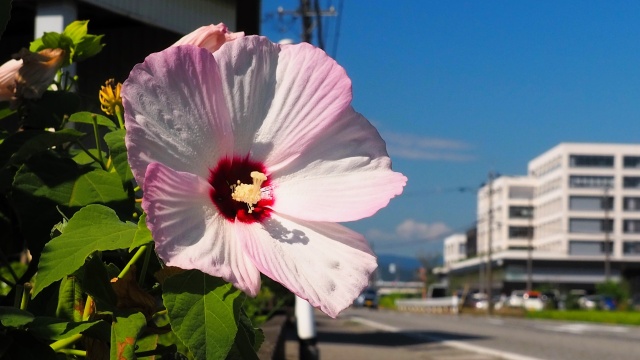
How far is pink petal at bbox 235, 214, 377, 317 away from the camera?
22.3 inches

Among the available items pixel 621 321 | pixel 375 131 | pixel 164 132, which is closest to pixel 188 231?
pixel 164 132

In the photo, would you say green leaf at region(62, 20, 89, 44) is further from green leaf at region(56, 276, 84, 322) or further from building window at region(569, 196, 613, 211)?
building window at region(569, 196, 613, 211)

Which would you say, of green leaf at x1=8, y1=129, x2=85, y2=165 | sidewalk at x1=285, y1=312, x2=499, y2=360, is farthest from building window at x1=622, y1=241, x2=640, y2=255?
green leaf at x1=8, y1=129, x2=85, y2=165

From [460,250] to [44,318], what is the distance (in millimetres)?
131874

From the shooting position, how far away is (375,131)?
2.23ft

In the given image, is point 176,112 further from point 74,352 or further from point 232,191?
point 74,352

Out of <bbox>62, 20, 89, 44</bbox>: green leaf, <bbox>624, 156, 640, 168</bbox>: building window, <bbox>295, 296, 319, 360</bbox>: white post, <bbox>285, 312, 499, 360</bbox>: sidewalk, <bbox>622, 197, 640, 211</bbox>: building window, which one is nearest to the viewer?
<bbox>62, 20, 89, 44</bbox>: green leaf

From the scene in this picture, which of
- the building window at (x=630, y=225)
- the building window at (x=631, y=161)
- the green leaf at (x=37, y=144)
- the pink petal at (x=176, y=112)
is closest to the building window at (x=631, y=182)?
the building window at (x=631, y=161)

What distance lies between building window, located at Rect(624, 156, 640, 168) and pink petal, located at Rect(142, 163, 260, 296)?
317 ft

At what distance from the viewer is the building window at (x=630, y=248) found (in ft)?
301

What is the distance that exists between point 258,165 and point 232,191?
3 centimetres

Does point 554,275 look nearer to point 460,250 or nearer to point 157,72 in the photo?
point 460,250

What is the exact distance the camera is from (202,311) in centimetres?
57

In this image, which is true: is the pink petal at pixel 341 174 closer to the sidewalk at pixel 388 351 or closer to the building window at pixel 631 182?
the sidewalk at pixel 388 351
